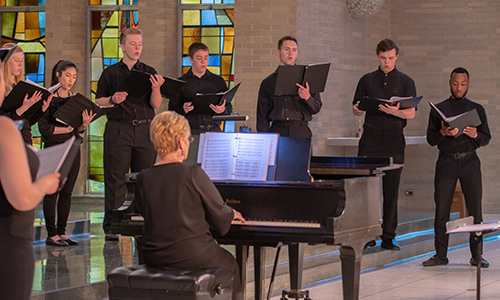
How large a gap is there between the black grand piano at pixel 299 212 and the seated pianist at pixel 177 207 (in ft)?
1.01

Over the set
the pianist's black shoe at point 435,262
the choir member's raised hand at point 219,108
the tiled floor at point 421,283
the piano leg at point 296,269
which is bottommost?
the tiled floor at point 421,283

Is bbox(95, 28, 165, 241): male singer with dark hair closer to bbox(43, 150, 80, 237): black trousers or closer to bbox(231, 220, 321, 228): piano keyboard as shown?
bbox(43, 150, 80, 237): black trousers

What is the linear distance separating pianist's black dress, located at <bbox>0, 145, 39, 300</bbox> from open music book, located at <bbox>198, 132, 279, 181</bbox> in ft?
5.40

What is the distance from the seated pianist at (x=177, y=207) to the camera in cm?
364

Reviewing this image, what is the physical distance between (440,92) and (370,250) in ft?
14.3

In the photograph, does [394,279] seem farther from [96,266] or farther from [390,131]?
[96,266]

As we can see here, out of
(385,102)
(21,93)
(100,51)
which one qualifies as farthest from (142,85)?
(100,51)

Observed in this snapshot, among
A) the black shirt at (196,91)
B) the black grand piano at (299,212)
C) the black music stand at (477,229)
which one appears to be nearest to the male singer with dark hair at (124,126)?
the black shirt at (196,91)

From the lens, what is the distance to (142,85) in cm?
596

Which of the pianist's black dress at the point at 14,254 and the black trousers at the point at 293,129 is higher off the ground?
the black trousers at the point at 293,129

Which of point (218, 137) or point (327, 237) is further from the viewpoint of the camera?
point (218, 137)

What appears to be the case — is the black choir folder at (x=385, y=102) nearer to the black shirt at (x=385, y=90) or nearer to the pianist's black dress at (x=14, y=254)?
the black shirt at (x=385, y=90)

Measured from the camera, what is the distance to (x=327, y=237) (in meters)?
3.84

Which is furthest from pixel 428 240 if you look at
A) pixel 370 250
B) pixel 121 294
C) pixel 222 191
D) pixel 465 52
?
pixel 121 294
